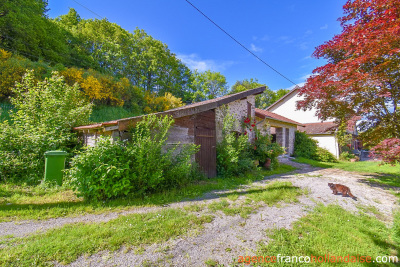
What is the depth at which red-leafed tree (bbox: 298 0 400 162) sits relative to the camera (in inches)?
188

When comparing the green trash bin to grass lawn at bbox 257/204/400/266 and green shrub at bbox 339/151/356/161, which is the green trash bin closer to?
grass lawn at bbox 257/204/400/266

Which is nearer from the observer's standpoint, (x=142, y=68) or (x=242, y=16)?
(x=242, y=16)

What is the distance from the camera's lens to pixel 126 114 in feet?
48.1

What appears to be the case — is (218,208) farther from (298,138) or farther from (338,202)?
(298,138)

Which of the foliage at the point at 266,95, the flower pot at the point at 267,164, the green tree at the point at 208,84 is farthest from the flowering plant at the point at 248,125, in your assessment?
the foliage at the point at 266,95

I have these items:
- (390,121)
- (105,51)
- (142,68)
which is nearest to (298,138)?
(390,121)

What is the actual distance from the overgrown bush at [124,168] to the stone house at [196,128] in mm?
483

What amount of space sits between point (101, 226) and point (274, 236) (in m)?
2.89

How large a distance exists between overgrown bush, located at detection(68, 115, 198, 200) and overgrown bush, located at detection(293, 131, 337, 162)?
42.6 feet

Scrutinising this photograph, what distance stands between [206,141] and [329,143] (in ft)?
48.4

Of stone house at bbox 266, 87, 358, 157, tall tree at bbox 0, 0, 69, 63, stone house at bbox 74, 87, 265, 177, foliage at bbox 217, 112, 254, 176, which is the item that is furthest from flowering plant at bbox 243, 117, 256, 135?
tall tree at bbox 0, 0, 69, 63

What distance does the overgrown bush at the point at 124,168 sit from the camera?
3.59m

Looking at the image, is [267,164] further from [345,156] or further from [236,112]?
[345,156]

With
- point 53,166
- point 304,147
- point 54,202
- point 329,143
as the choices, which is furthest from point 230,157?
point 329,143
